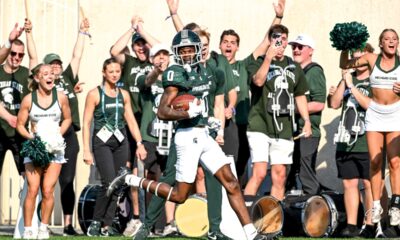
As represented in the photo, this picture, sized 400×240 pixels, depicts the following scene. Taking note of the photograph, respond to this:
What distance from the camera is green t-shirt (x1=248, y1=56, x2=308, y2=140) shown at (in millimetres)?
14930

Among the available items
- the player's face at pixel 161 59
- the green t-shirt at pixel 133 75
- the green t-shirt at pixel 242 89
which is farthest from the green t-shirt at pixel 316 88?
the green t-shirt at pixel 133 75

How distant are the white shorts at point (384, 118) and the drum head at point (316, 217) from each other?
1.08 meters

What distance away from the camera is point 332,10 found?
17.6 metres

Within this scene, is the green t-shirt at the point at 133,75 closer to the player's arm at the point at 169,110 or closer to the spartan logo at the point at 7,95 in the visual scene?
the spartan logo at the point at 7,95

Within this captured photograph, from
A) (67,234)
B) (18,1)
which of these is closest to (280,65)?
(67,234)

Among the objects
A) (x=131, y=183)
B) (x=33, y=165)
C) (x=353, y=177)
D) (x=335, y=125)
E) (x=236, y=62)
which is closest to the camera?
(x=131, y=183)

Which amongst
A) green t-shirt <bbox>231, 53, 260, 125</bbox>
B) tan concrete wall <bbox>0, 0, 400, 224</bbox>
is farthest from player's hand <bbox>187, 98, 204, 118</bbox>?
tan concrete wall <bbox>0, 0, 400, 224</bbox>

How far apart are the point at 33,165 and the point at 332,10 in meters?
5.63

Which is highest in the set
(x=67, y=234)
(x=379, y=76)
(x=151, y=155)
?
(x=379, y=76)

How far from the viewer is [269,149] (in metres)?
14.9

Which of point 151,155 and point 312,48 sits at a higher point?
point 312,48

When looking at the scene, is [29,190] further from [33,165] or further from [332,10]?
[332,10]

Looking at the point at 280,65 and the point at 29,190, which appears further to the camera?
the point at 280,65

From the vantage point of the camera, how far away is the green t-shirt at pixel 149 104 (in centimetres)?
1560
